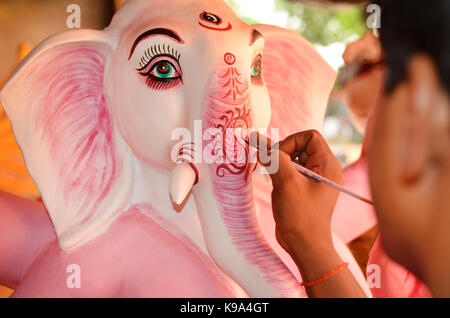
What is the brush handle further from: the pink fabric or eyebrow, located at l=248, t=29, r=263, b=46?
the pink fabric

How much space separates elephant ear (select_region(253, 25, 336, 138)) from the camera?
40.3 inches

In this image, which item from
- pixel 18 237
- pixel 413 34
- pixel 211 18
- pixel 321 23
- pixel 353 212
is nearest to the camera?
pixel 413 34

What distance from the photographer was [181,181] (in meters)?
0.77

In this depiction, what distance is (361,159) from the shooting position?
3.95 feet

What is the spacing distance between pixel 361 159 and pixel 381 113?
0.71 m

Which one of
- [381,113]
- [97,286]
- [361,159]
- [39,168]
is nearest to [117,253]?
[97,286]

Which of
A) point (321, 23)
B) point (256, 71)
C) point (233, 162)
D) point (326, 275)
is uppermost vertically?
point (256, 71)

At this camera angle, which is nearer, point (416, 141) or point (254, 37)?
point (416, 141)

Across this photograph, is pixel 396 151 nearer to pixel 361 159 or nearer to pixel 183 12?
pixel 183 12

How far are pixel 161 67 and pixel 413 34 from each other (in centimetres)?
43

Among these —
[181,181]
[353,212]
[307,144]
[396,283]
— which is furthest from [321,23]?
[181,181]

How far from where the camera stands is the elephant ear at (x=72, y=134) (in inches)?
34.0

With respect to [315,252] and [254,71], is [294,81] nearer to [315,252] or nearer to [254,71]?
[254,71]

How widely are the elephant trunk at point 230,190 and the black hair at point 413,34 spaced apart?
1.04 ft
